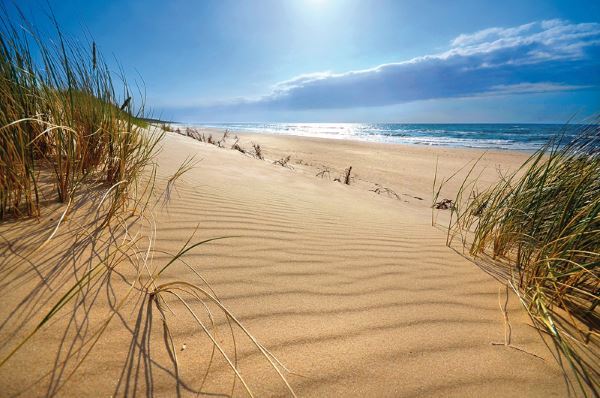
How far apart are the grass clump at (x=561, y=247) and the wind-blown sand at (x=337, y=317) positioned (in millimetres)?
138

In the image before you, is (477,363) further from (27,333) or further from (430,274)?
(27,333)

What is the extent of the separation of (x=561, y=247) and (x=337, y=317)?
1.43 metres

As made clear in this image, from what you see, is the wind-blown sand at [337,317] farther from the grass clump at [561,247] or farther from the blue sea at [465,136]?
the blue sea at [465,136]

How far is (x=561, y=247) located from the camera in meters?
1.71

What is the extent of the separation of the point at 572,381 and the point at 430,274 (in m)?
0.85

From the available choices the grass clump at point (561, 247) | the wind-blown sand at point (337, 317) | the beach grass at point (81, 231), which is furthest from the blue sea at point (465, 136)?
the beach grass at point (81, 231)

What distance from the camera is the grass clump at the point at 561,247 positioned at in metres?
1.36

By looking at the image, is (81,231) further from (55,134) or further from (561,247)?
(561,247)

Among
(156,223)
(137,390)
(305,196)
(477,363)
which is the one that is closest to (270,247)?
(156,223)

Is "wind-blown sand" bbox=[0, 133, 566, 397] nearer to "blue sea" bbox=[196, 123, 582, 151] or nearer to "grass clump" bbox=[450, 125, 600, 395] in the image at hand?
"grass clump" bbox=[450, 125, 600, 395]

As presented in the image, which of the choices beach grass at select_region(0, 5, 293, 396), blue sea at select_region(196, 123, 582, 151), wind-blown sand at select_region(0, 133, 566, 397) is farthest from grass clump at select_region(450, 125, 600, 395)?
beach grass at select_region(0, 5, 293, 396)

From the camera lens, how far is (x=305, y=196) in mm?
3807

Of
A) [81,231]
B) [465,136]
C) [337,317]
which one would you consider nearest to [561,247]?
[337,317]

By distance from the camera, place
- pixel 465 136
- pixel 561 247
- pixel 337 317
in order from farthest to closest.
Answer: pixel 465 136 < pixel 561 247 < pixel 337 317
